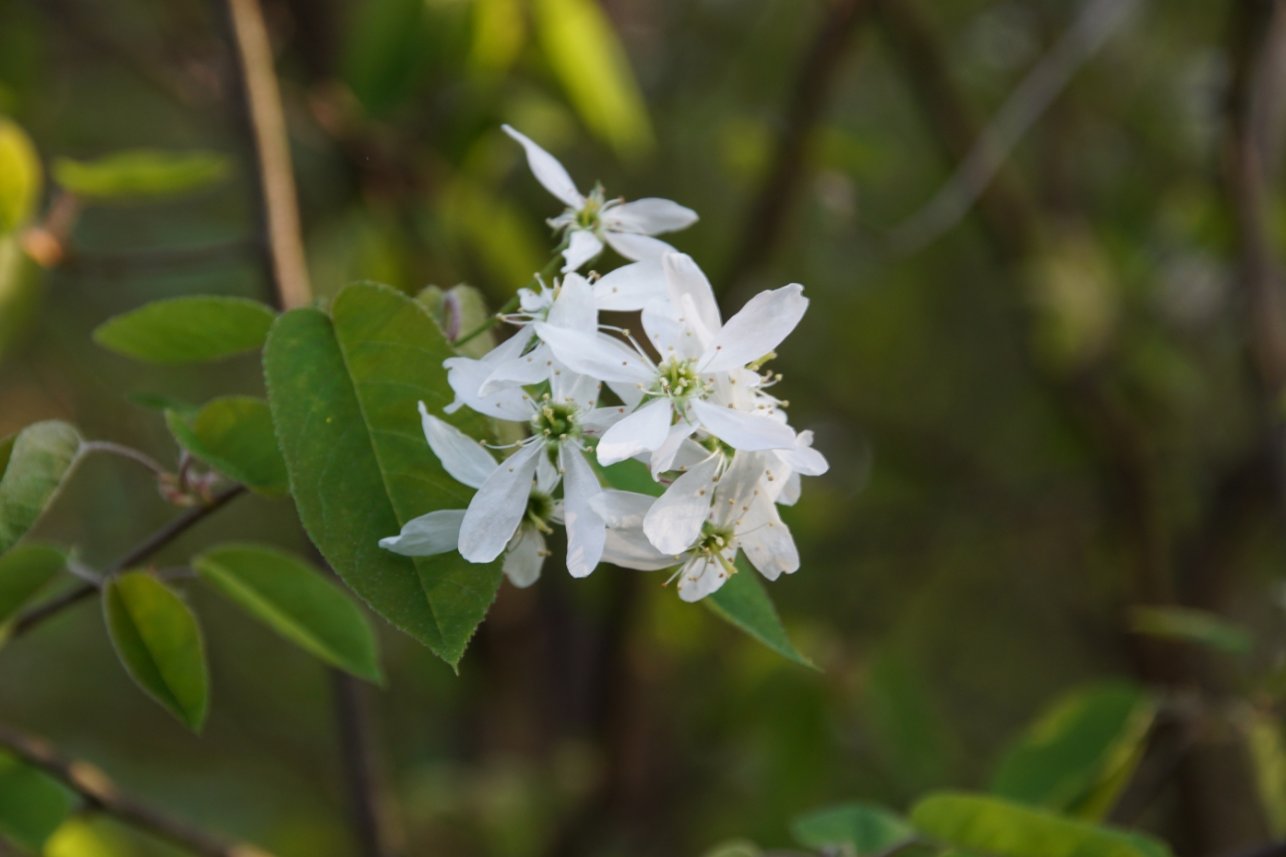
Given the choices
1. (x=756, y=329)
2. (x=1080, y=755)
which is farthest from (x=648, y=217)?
(x=1080, y=755)

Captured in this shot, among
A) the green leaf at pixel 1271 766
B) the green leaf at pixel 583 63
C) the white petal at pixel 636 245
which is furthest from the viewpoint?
the green leaf at pixel 583 63

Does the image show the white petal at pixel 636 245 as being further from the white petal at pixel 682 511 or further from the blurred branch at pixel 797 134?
the blurred branch at pixel 797 134

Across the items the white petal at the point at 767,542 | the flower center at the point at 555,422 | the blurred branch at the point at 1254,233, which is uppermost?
the blurred branch at the point at 1254,233

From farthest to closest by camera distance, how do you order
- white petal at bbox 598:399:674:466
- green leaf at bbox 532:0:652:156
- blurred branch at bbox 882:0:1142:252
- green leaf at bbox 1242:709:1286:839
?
blurred branch at bbox 882:0:1142:252 → green leaf at bbox 532:0:652:156 → green leaf at bbox 1242:709:1286:839 → white petal at bbox 598:399:674:466

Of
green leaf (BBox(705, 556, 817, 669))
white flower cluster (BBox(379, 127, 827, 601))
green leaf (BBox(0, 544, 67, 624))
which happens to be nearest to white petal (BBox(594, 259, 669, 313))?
white flower cluster (BBox(379, 127, 827, 601))

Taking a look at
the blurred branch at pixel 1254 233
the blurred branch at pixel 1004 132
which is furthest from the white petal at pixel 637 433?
the blurred branch at pixel 1004 132

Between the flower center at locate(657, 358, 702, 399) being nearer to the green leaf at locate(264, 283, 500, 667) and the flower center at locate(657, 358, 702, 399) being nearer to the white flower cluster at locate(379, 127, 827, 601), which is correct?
the white flower cluster at locate(379, 127, 827, 601)

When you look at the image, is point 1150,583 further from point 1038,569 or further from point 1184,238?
point 1038,569
